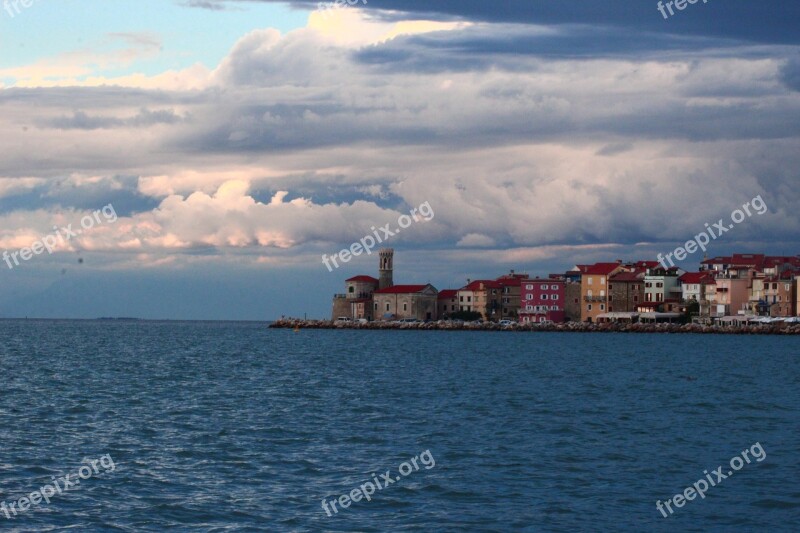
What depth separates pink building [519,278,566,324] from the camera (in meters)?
146

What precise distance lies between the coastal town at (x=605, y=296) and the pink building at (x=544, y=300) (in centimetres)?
14

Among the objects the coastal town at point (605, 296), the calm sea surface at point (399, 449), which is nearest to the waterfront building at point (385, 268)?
the coastal town at point (605, 296)

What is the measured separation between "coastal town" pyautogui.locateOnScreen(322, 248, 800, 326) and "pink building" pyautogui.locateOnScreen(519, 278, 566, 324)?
0.14m

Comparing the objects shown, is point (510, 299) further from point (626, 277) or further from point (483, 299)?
point (626, 277)

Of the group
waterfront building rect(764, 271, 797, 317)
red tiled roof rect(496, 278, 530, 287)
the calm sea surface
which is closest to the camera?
the calm sea surface

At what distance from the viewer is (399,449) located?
2630 cm

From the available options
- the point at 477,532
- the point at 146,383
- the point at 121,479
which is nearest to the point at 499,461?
the point at 477,532

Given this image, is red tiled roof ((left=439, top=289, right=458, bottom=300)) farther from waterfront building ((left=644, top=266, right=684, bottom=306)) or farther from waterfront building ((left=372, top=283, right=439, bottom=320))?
waterfront building ((left=644, top=266, right=684, bottom=306))

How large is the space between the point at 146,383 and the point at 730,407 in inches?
970

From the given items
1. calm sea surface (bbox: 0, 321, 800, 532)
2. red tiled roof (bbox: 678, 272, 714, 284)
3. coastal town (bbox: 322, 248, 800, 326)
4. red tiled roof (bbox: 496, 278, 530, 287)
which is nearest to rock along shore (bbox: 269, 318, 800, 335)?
coastal town (bbox: 322, 248, 800, 326)

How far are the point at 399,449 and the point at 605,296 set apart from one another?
401ft

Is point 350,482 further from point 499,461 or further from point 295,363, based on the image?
point 295,363

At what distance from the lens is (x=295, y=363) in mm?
64312

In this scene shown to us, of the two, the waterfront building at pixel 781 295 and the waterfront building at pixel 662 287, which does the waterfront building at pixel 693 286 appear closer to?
the waterfront building at pixel 662 287
